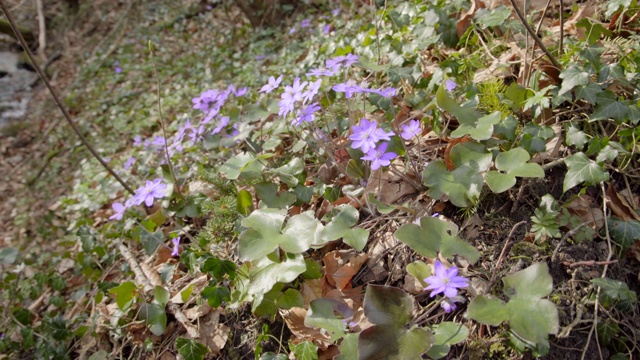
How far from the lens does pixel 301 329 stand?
1.48 meters

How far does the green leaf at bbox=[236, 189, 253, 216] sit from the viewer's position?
182 centimetres

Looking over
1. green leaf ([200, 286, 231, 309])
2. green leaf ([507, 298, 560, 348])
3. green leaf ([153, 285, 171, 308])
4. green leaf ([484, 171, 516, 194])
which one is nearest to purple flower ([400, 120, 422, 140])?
green leaf ([484, 171, 516, 194])

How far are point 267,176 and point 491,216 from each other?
0.87 metres

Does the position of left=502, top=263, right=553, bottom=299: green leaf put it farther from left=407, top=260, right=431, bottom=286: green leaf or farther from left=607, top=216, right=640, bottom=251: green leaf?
left=607, top=216, right=640, bottom=251: green leaf

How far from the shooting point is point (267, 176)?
1.87 metres

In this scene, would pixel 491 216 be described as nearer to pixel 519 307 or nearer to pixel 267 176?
pixel 519 307

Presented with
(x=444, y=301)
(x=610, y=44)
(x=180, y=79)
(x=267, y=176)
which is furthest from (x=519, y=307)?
(x=180, y=79)

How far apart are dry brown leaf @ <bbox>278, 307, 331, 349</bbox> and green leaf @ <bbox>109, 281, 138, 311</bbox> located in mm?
639

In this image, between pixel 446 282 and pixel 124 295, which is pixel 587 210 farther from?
pixel 124 295

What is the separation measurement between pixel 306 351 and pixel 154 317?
26.3 inches

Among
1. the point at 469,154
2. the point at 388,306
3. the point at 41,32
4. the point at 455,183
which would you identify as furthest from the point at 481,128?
the point at 41,32

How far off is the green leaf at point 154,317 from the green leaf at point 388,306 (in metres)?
0.86

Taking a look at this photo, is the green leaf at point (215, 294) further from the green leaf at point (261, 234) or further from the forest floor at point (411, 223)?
the green leaf at point (261, 234)

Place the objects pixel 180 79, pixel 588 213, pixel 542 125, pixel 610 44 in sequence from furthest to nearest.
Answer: pixel 180 79 → pixel 610 44 → pixel 542 125 → pixel 588 213
